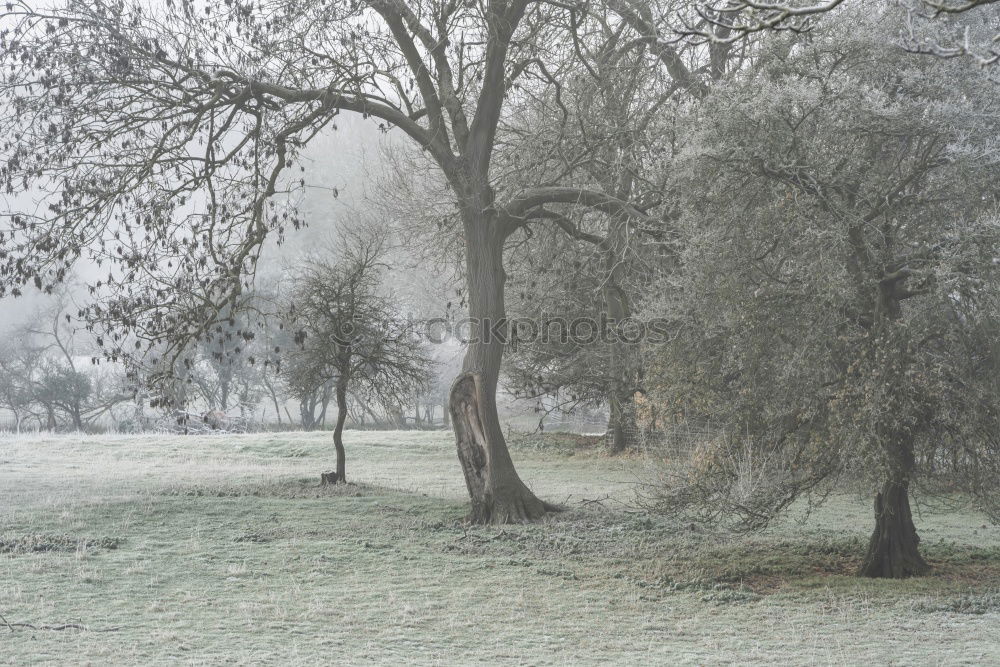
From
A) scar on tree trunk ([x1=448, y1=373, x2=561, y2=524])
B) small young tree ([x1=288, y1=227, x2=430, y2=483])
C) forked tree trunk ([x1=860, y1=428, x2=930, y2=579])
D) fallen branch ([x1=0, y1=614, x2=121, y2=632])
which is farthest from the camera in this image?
small young tree ([x1=288, y1=227, x2=430, y2=483])

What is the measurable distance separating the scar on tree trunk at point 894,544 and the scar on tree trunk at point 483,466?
4841 millimetres

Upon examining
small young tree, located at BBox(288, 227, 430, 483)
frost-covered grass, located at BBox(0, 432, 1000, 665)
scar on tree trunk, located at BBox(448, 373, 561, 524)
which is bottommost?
frost-covered grass, located at BBox(0, 432, 1000, 665)

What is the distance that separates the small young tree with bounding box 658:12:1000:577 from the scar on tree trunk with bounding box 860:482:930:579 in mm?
409

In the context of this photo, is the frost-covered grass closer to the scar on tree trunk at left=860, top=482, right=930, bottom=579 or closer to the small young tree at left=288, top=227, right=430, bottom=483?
the scar on tree trunk at left=860, top=482, right=930, bottom=579

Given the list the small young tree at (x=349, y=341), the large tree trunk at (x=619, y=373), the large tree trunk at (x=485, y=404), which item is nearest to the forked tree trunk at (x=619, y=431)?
the large tree trunk at (x=619, y=373)

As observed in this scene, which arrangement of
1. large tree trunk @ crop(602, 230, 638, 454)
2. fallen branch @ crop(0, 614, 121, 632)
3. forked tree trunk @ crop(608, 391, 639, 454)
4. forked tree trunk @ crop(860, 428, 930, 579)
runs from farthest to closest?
forked tree trunk @ crop(608, 391, 639, 454) < large tree trunk @ crop(602, 230, 638, 454) < forked tree trunk @ crop(860, 428, 930, 579) < fallen branch @ crop(0, 614, 121, 632)

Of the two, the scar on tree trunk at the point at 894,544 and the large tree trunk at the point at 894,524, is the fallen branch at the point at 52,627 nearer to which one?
the large tree trunk at the point at 894,524

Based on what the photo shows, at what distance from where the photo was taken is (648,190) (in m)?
14.9

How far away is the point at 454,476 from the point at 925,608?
11.9 meters

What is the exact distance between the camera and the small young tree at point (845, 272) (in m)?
8.76

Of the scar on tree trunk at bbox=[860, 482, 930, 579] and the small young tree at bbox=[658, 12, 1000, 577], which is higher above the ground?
the small young tree at bbox=[658, 12, 1000, 577]

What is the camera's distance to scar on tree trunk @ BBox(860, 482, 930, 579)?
403 inches

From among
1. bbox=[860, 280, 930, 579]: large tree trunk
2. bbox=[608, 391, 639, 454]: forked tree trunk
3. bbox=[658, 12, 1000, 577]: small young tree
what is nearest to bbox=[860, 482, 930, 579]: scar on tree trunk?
bbox=[860, 280, 930, 579]: large tree trunk

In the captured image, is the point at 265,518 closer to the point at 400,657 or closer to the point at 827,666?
the point at 400,657
